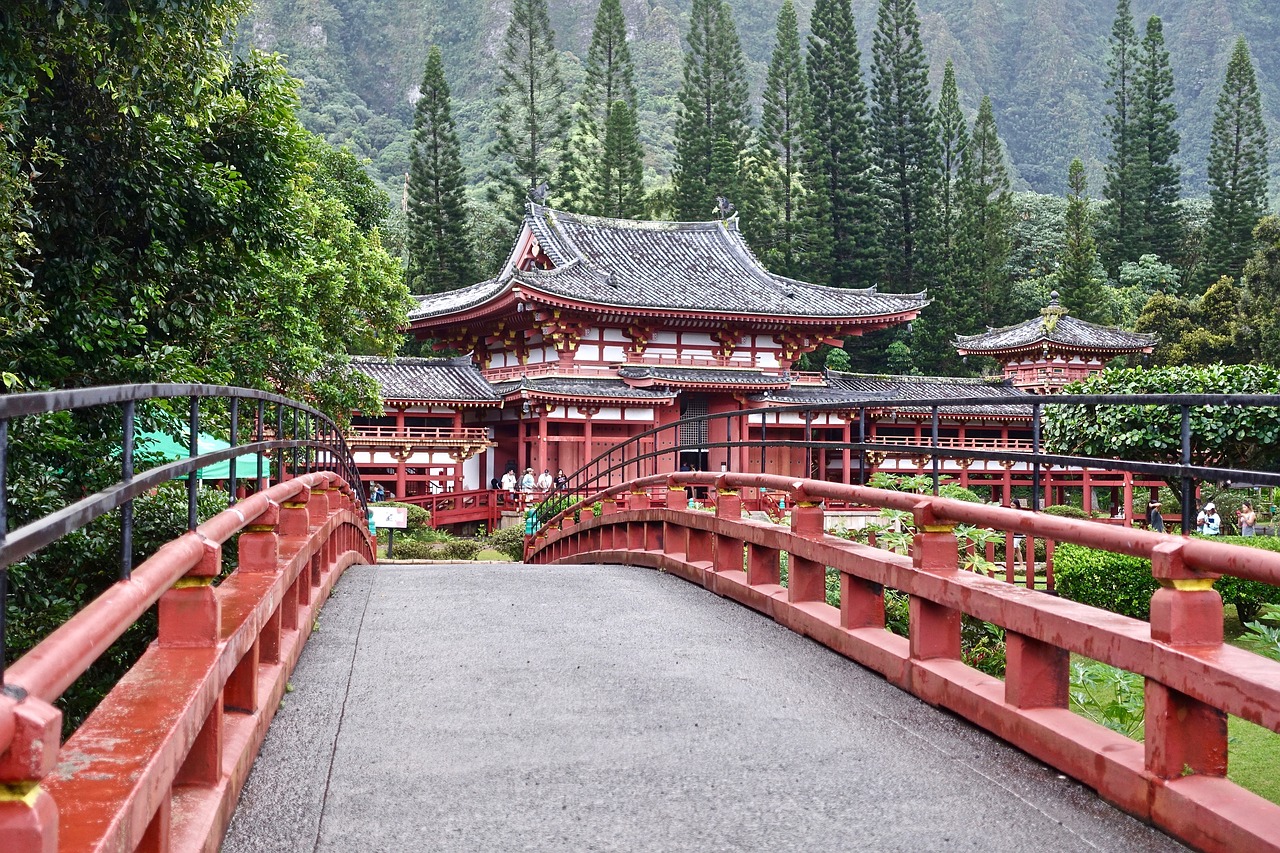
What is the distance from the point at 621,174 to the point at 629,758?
5026 cm

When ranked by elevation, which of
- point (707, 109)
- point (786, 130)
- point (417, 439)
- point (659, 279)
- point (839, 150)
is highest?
point (707, 109)

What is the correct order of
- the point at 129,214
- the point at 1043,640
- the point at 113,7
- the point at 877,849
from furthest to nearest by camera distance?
1. the point at 129,214
2. the point at 113,7
3. the point at 1043,640
4. the point at 877,849

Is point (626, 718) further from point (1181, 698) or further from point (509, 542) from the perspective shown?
point (509, 542)

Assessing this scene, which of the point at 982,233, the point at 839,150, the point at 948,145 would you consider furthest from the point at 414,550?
the point at 948,145

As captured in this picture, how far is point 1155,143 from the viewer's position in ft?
190

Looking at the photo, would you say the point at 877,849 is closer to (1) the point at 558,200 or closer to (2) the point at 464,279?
(2) the point at 464,279

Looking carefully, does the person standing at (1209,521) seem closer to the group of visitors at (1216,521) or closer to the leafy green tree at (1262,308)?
the group of visitors at (1216,521)

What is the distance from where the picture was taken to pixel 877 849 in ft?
11.1

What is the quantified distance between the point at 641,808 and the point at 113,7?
650 centimetres

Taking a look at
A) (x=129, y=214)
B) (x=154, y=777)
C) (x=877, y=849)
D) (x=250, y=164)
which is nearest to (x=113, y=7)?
(x=129, y=214)

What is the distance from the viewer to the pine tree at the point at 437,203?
48812 mm

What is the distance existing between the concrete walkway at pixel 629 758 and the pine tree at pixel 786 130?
5097 cm

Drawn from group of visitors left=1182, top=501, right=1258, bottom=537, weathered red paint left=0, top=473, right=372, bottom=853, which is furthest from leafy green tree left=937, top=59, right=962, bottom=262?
weathered red paint left=0, top=473, right=372, bottom=853

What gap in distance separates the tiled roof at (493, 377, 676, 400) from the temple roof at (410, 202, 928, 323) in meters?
2.28
